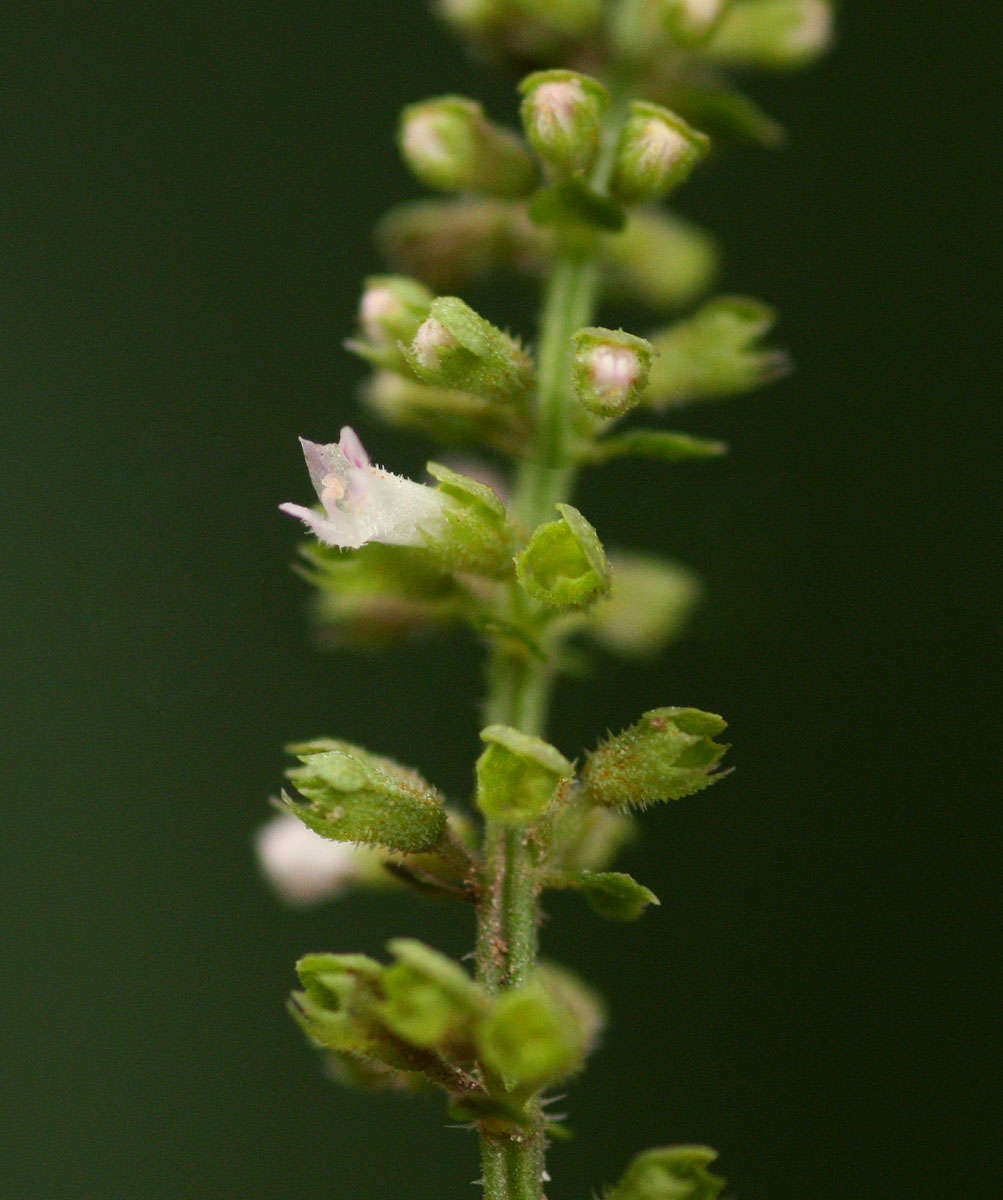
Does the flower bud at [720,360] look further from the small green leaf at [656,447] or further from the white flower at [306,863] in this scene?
the white flower at [306,863]

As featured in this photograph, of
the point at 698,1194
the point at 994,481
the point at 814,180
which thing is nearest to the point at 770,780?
the point at 994,481

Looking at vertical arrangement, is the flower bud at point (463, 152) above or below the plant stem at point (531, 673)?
above

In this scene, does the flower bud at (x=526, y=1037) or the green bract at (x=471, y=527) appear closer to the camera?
the flower bud at (x=526, y=1037)

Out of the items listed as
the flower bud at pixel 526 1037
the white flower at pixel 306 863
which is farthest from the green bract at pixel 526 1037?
the white flower at pixel 306 863

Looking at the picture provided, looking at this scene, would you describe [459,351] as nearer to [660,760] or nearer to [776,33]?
[660,760]

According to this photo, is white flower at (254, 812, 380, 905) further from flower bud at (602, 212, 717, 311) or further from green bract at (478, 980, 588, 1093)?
flower bud at (602, 212, 717, 311)

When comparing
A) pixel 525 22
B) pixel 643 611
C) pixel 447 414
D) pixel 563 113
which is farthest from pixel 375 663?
pixel 563 113

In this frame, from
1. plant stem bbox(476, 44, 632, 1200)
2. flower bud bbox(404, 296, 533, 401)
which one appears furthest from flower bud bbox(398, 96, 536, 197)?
flower bud bbox(404, 296, 533, 401)
